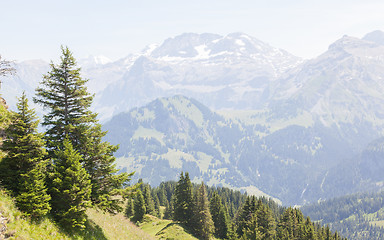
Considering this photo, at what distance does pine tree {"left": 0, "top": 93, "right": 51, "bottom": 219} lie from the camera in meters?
19.9

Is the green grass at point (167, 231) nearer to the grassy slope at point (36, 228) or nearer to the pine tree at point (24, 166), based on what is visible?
the grassy slope at point (36, 228)

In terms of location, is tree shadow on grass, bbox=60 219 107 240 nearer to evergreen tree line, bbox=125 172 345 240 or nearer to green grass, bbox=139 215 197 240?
evergreen tree line, bbox=125 172 345 240

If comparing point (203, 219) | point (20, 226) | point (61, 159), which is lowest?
point (203, 219)

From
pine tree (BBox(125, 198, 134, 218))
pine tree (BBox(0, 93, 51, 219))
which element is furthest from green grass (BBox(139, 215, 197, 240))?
pine tree (BBox(0, 93, 51, 219))

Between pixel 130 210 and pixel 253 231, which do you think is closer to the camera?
pixel 253 231

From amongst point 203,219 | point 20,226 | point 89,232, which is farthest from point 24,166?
point 203,219

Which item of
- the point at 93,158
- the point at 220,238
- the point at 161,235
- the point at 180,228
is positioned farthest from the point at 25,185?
the point at 220,238

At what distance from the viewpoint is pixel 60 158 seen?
75.8 ft

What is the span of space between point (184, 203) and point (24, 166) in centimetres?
5502

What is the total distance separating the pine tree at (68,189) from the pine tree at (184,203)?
50435 millimetres

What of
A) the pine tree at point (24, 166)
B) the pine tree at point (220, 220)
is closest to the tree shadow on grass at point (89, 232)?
the pine tree at point (24, 166)

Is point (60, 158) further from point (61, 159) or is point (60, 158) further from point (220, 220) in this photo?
point (220, 220)

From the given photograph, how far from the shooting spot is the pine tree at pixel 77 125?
26.5 metres

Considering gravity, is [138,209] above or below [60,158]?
below
